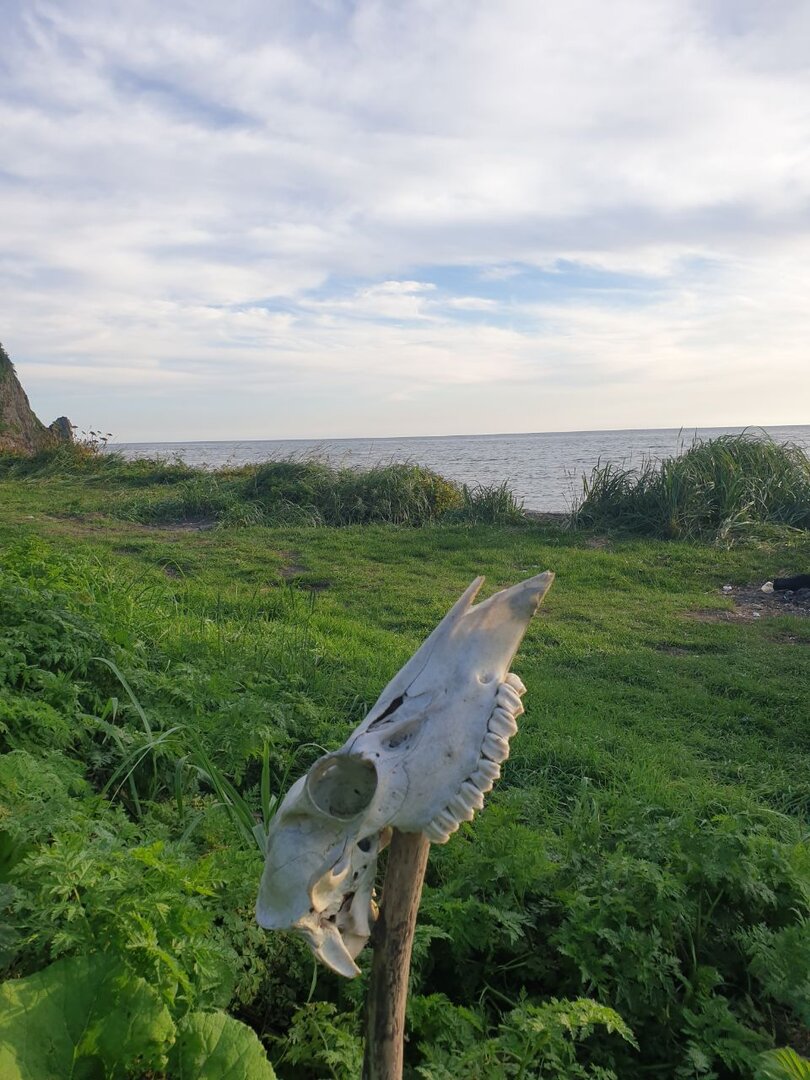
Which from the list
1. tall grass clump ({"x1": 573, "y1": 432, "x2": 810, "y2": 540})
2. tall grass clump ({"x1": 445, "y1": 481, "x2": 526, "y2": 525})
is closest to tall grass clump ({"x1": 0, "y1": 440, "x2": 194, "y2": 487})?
tall grass clump ({"x1": 445, "y1": 481, "x2": 526, "y2": 525})

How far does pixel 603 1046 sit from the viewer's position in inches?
100.0

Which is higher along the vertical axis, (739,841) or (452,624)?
(452,624)

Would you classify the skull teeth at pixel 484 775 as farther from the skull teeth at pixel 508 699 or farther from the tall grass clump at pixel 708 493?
the tall grass clump at pixel 708 493

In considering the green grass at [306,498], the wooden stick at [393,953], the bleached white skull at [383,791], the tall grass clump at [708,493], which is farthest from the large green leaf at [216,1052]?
the green grass at [306,498]

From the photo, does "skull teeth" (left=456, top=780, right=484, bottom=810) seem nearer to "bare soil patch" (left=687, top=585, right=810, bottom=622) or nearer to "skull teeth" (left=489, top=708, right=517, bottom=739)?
"skull teeth" (left=489, top=708, right=517, bottom=739)

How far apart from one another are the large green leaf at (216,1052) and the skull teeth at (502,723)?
91cm

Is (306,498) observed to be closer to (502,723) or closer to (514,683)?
(514,683)

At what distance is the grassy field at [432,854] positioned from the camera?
79.4 inches

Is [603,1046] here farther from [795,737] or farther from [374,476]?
[374,476]

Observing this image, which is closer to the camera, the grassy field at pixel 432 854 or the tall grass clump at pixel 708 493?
the grassy field at pixel 432 854

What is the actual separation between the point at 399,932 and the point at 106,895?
844mm

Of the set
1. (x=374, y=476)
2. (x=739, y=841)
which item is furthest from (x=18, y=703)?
(x=374, y=476)

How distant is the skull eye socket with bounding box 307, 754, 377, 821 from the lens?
1511 mm

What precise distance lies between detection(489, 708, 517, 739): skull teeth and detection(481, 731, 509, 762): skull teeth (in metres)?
0.01
